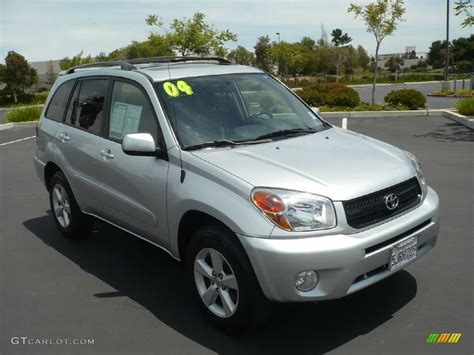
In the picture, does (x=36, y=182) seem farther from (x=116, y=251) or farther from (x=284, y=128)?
(x=284, y=128)

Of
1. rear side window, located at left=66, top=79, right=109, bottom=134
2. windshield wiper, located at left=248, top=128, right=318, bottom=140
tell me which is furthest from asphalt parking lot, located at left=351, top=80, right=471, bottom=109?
rear side window, located at left=66, top=79, right=109, bottom=134

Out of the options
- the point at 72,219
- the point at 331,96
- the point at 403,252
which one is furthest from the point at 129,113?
the point at 331,96

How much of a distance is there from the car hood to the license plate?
1.34 ft

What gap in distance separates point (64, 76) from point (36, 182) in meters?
3.45

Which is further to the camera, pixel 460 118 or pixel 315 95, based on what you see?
pixel 315 95

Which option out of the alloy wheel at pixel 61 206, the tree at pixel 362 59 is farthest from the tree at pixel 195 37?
the tree at pixel 362 59

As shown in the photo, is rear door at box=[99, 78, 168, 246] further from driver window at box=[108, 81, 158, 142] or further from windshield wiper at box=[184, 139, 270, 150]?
windshield wiper at box=[184, 139, 270, 150]

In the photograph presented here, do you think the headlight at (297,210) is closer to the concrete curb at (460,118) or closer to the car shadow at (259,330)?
the car shadow at (259,330)

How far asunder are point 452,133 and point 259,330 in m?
10.1

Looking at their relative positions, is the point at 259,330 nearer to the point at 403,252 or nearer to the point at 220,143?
the point at 403,252

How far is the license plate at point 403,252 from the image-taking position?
3392mm

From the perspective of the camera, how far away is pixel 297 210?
A: 319 centimetres

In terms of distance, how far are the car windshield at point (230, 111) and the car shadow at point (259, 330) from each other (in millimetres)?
1296

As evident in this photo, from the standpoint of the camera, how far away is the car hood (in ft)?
→ 10.8
